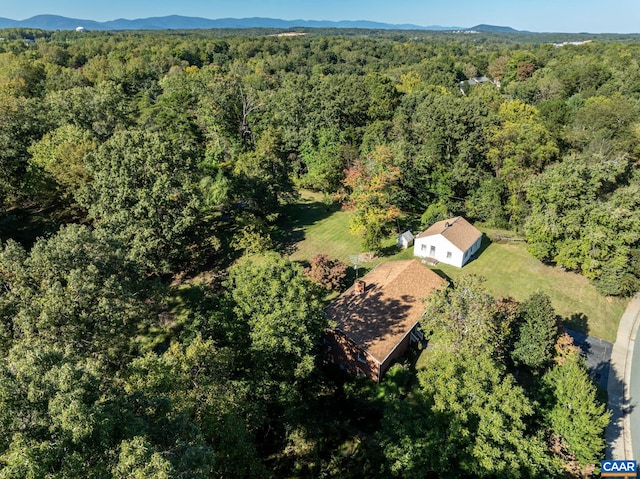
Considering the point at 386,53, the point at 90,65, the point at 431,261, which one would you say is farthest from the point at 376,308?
the point at 386,53

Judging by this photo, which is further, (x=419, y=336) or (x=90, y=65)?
(x=90, y=65)

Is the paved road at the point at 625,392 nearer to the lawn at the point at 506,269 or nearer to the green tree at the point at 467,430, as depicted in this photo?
the lawn at the point at 506,269

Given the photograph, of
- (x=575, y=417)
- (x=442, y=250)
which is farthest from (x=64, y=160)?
(x=575, y=417)

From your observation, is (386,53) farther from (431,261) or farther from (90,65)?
(431,261)

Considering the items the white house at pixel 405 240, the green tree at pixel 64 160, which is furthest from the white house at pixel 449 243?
the green tree at pixel 64 160

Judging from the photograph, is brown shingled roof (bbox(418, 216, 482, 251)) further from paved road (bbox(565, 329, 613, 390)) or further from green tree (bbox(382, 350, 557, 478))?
green tree (bbox(382, 350, 557, 478))

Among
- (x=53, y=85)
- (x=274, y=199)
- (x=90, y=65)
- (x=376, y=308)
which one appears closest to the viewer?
(x=376, y=308)

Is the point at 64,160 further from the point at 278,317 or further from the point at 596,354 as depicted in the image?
the point at 596,354
